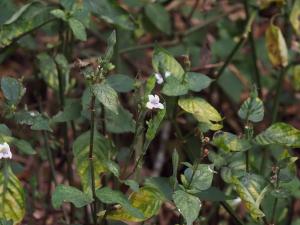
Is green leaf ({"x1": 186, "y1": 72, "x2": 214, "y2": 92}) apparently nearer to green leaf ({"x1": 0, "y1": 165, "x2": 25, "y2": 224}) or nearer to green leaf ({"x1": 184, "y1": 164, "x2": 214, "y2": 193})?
green leaf ({"x1": 184, "y1": 164, "x2": 214, "y2": 193})

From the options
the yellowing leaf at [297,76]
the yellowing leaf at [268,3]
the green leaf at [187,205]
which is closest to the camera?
the green leaf at [187,205]

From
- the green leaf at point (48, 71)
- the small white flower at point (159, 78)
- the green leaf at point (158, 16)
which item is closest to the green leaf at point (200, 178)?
the small white flower at point (159, 78)

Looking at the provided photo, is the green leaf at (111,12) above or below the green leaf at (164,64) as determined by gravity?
above

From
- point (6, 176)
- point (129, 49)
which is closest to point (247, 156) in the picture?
point (6, 176)

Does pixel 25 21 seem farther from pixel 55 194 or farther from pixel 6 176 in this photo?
pixel 55 194

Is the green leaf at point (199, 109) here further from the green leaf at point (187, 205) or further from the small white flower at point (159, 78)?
the green leaf at point (187, 205)
